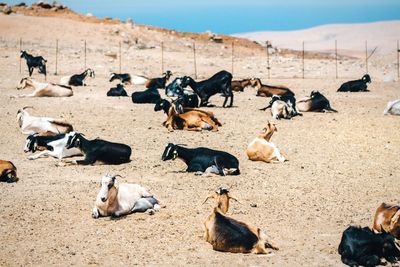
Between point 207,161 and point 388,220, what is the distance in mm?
4643

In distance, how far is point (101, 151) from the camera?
15094 mm

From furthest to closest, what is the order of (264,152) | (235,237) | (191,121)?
1. (191,121)
2. (264,152)
3. (235,237)

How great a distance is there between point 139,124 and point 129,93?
692 centimetres

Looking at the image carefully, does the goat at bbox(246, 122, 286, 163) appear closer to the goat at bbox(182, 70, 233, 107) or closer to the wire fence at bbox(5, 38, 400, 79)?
the goat at bbox(182, 70, 233, 107)

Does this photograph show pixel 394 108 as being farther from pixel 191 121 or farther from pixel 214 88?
pixel 191 121

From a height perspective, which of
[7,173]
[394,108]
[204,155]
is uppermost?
[394,108]

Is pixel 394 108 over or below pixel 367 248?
over

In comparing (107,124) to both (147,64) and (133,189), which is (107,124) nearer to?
(133,189)

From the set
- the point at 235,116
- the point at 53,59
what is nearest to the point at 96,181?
the point at 235,116

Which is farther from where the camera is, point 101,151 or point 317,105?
point 317,105

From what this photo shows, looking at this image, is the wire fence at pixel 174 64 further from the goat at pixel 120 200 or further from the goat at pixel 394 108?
the goat at pixel 120 200

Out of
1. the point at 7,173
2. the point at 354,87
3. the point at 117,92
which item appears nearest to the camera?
the point at 7,173

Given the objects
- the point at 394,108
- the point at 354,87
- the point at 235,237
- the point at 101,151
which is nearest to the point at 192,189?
the point at 101,151

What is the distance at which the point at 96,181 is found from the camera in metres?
13.6
